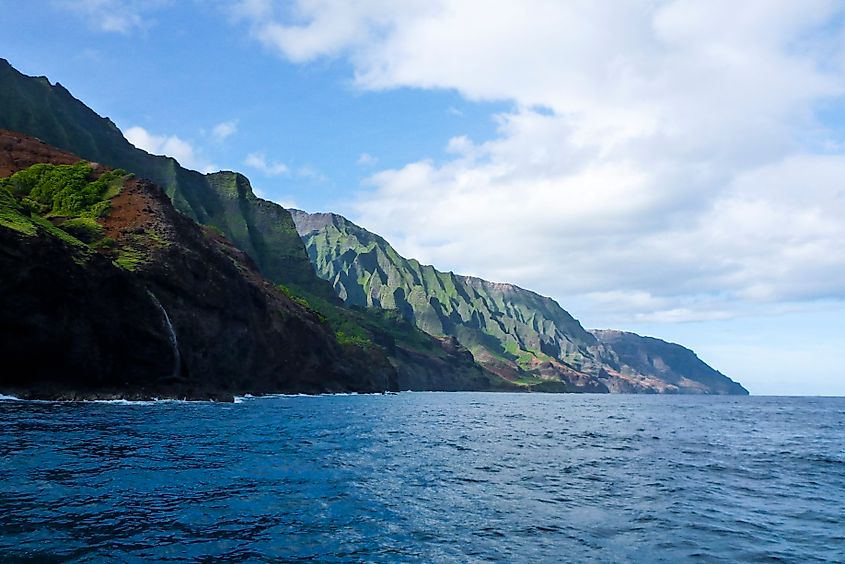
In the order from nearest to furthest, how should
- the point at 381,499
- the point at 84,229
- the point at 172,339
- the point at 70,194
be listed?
the point at 381,499 → the point at 172,339 → the point at 84,229 → the point at 70,194

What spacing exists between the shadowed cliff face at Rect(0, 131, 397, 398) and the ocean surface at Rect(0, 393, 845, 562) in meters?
18.5

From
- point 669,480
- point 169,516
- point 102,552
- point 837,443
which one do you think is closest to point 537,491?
point 669,480

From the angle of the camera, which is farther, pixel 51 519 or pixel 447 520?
pixel 447 520

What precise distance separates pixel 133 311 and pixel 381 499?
59844mm

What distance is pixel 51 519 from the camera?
612 inches

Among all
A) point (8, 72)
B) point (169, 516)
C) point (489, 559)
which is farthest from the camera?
point (8, 72)

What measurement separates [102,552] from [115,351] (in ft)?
199

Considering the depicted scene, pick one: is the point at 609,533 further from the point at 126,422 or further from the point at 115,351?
the point at 115,351

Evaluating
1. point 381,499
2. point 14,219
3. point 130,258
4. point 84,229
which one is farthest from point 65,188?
point 381,499

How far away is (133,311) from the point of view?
70.0m

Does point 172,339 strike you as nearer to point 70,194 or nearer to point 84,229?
point 84,229

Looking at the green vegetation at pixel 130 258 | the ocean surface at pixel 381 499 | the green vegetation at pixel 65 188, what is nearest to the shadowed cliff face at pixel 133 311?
the green vegetation at pixel 130 258

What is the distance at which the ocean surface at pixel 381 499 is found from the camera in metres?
15.3

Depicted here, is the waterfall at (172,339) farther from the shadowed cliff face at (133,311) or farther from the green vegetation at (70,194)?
the green vegetation at (70,194)
